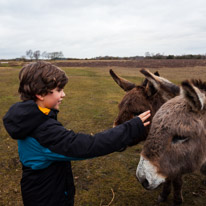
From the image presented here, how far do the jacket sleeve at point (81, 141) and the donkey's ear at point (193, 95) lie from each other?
0.79 metres

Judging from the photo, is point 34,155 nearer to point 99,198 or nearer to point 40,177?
point 40,177

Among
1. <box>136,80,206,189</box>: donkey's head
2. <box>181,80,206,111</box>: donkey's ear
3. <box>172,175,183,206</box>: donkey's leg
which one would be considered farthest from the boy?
<box>172,175,183,206</box>: donkey's leg

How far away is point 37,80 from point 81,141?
917 millimetres

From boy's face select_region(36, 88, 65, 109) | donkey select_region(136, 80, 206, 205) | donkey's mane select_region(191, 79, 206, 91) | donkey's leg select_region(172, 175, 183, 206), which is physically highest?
donkey's mane select_region(191, 79, 206, 91)

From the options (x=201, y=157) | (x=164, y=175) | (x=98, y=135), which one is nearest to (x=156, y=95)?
(x=201, y=157)

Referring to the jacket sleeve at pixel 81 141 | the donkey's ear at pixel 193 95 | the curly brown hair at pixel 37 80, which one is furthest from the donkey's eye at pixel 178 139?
the curly brown hair at pixel 37 80

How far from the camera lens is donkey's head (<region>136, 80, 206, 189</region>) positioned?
2.55m

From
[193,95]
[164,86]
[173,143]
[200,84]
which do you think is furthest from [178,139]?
[164,86]

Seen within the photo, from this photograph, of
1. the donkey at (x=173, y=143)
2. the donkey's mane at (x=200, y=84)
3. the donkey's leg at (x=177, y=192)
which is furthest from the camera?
the donkey's leg at (x=177, y=192)

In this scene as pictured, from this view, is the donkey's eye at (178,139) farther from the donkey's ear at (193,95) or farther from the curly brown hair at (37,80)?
the curly brown hair at (37,80)

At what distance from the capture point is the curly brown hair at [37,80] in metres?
2.25

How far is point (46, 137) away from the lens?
7.00 ft

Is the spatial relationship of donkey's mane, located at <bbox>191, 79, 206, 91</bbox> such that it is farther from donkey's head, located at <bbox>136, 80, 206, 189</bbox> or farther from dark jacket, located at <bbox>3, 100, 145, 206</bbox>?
dark jacket, located at <bbox>3, 100, 145, 206</bbox>

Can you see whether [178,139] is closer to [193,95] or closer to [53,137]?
[193,95]
